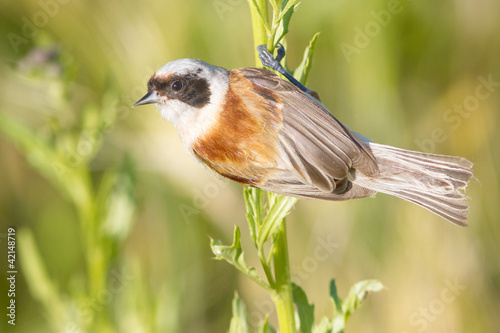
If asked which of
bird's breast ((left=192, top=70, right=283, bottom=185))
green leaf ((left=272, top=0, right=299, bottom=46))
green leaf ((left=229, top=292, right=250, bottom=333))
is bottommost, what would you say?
green leaf ((left=229, top=292, right=250, bottom=333))

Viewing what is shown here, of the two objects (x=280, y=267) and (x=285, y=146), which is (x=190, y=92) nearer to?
(x=285, y=146)

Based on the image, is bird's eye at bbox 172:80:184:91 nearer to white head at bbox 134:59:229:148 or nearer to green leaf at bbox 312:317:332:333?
white head at bbox 134:59:229:148

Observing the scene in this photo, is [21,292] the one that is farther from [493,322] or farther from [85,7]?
[493,322]

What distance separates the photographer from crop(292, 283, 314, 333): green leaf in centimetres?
167

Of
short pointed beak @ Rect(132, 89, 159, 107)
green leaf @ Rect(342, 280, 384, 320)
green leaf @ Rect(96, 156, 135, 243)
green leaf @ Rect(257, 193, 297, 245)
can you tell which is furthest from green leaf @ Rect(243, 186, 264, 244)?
green leaf @ Rect(96, 156, 135, 243)

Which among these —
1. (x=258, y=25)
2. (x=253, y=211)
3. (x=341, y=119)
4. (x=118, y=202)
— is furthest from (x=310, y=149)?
(x=341, y=119)

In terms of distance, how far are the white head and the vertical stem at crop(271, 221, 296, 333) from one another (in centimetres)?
57

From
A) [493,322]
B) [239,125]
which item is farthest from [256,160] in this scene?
[493,322]

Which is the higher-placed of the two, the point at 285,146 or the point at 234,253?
the point at 285,146

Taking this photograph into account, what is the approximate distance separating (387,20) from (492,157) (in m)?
1.07

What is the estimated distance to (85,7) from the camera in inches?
131

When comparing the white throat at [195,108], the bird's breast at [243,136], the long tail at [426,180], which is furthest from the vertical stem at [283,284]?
the white throat at [195,108]

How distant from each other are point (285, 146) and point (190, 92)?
1.38 feet

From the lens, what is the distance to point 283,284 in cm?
153
